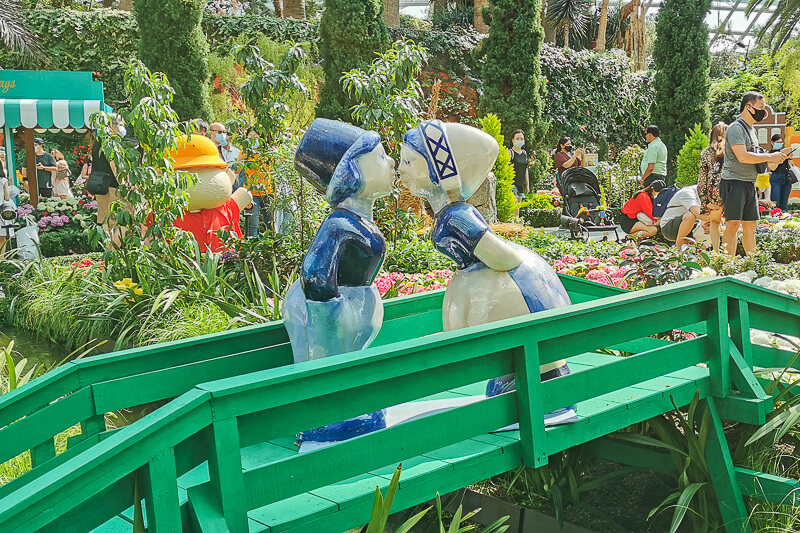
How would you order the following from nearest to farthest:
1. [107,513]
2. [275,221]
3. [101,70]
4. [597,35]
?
[107,513] → [275,221] → [101,70] → [597,35]

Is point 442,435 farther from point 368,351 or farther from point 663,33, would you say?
point 663,33

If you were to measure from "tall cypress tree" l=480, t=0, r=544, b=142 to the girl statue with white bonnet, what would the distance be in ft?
46.0

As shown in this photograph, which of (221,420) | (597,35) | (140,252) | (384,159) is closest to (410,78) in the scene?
(140,252)

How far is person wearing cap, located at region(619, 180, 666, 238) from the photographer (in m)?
9.59

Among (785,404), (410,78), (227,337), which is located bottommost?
(785,404)

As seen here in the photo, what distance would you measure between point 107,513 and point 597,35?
3549 centimetres

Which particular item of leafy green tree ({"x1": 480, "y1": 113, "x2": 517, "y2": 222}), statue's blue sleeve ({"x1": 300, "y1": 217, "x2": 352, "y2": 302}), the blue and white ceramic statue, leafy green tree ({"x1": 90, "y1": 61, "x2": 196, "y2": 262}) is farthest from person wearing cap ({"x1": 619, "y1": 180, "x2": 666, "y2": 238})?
statue's blue sleeve ({"x1": 300, "y1": 217, "x2": 352, "y2": 302})

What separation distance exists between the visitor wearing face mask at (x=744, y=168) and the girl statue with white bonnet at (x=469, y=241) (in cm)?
502

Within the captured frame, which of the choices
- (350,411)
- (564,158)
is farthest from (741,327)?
(564,158)

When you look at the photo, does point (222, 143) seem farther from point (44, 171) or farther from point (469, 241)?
point (44, 171)

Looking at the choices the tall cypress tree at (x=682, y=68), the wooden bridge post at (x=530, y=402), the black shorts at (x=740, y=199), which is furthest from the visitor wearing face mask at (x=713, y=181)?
the tall cypress tree at (x=682, y=68)

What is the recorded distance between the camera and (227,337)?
8.77ft

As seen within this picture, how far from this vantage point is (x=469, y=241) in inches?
104

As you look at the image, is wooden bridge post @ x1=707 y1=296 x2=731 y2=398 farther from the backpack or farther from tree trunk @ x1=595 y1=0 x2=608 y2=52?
tree trunk @ x1=595 y1=0 x2=608 y2=52
